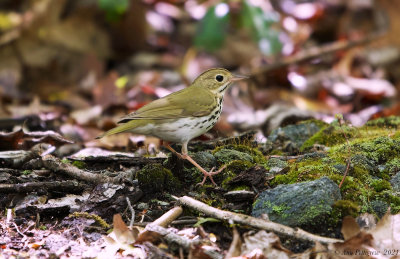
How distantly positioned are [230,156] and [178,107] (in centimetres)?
66

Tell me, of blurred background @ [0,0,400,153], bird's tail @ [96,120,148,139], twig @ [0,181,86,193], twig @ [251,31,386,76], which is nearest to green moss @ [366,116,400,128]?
blurred background @ [0,0,400,153]

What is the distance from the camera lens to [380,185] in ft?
10.7

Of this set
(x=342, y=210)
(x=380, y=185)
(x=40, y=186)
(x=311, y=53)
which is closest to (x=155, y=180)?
(x=40, y=186)

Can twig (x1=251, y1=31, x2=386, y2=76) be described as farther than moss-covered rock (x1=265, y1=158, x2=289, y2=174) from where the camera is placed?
Yes

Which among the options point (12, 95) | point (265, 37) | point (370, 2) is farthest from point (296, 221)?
point (370, 2)

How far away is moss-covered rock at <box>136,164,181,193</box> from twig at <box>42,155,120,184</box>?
20cm

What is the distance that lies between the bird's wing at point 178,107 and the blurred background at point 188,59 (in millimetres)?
832

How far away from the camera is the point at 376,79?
27.9 feet

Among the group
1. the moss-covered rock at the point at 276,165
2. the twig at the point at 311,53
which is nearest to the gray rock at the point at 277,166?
the moss-covered rock at the point at 276,165

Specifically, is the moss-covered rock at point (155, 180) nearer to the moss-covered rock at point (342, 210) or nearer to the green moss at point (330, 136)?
the moss-covered rock at point (342, 210)

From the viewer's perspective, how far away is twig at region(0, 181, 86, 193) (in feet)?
11.0

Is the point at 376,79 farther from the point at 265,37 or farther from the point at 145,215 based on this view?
the point at 145,215

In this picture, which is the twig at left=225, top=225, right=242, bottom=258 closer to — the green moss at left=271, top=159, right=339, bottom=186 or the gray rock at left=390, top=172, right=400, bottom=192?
the green moss at left=271, top=159, right=339, bottom=186

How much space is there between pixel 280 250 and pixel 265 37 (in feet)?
14.5
